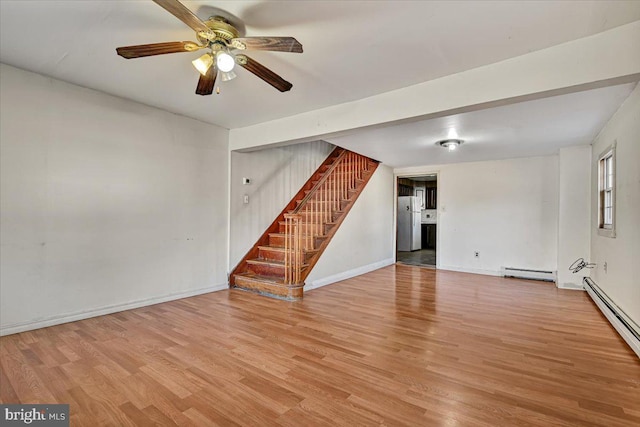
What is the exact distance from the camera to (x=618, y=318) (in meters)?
2.97

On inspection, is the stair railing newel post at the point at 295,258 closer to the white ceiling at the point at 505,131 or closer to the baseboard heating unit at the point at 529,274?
the white ceiling at the point at 505,131

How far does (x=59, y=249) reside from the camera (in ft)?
9.80

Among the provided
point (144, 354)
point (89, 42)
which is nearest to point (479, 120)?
point (89, 42)

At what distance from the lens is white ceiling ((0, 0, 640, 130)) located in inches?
72.7

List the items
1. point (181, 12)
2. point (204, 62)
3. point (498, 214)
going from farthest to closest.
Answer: point (498, 214)
point (204, 62)
point (181, 12)

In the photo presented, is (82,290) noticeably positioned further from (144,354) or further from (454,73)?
(454,73)

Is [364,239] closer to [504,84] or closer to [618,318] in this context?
[618,318]

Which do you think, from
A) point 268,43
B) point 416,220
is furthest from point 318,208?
point 416,220

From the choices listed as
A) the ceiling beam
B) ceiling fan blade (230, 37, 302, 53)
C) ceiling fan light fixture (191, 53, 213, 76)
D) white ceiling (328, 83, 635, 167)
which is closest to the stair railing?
white ceiling (328, 83, 635, 167)

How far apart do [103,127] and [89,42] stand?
1224 mm

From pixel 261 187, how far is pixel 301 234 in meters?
1.25

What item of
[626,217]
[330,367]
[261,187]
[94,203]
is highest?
[261,187]

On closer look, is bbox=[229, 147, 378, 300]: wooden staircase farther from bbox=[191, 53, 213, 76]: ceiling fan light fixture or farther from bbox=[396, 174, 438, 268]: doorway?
bbox=[396, 174, 438, 268]: doorway

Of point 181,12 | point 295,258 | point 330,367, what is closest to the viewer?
point 181,12
